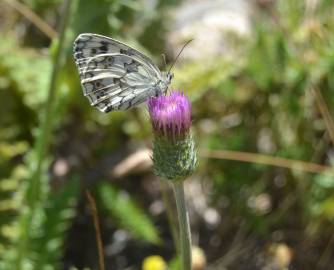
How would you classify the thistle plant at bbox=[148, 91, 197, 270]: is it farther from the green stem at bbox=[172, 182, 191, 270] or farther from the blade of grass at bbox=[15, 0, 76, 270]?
the blade of grass at bbox=[15, 0, 76, 270]

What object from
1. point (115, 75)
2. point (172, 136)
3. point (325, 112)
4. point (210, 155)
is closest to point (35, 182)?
point (115, 75)

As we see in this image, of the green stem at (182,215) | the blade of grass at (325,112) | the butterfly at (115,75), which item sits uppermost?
the blade of grass at (325,112)

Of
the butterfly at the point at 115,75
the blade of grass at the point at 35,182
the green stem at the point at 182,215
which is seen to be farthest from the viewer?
the blade of grass at the point at 35,182

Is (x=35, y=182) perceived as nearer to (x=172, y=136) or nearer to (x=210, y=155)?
(x=172, y=136)

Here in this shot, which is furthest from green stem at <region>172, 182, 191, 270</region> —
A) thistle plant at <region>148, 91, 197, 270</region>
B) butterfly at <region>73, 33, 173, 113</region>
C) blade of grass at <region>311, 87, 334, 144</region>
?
blade of grass at <region>311, 87, 334, 144</region>

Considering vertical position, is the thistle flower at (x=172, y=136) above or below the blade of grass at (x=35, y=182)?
below

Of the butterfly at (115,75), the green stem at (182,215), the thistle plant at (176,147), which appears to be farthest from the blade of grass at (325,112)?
the green stem at (182,215)

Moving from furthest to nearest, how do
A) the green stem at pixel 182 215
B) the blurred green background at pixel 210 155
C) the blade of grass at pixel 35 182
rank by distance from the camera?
the blurred green background at pixel 210 155 → the blade of grass at pixel 35 182 → the green stem at pixel 182 215

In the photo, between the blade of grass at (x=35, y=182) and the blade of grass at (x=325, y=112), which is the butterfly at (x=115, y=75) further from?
the blade of grass at (x=325, y=112)

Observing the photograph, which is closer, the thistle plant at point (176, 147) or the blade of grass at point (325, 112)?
the thistle plant at point (176, 147)
